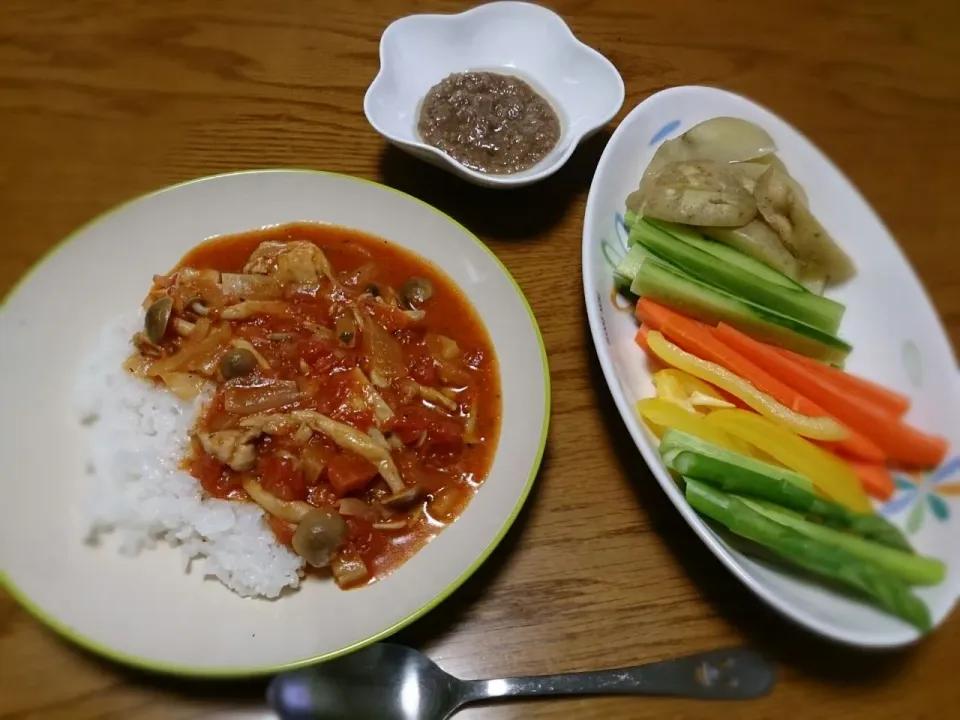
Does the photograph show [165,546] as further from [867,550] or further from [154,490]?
[867,550]

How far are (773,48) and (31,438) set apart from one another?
11.0 feet

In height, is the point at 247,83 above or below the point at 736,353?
above

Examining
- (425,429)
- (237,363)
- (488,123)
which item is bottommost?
(425,429)

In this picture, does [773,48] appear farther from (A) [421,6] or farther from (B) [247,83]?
(B) [247,83]

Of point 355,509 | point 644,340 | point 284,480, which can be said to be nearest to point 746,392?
point 644,340

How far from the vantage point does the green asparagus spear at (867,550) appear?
1816mm

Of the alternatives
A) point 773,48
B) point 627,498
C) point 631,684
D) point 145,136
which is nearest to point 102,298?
point 145,136

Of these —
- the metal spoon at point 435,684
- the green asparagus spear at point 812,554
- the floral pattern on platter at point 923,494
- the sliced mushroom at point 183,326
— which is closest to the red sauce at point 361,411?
the sliced mushroom at point 183,326

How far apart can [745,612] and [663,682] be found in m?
0.33

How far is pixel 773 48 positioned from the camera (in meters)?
3.21

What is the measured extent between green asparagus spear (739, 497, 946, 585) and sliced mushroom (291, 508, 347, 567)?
110 centimetres

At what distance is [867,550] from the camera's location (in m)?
1.85

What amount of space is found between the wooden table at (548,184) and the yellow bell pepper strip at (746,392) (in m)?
0.26

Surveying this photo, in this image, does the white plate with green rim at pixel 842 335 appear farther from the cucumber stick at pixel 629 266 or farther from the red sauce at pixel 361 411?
the red sauce at pixel 361 411
